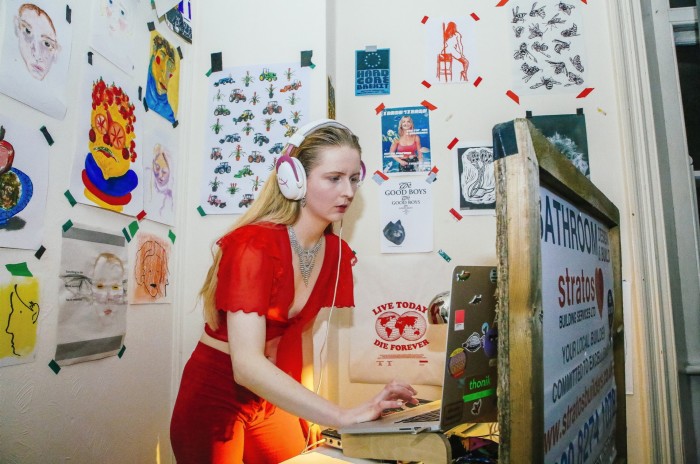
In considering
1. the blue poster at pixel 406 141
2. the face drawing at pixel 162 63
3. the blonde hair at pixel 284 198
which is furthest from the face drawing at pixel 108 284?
the blue poster at pixel 406 141

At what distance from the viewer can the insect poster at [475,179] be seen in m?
1.51

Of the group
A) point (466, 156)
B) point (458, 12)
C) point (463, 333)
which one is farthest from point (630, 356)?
point (458, 12)

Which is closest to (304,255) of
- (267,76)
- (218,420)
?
(218,420)

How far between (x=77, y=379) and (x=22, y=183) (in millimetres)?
474

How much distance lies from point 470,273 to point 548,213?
16 centimetres

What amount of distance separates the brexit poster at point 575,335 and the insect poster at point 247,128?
981 millimetres

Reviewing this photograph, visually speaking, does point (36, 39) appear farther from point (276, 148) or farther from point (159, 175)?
point (276, 148)

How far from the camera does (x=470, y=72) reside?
1577mm

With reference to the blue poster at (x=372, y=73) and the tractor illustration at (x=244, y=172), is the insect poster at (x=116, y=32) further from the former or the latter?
the blue poster at (x=372, y=73)

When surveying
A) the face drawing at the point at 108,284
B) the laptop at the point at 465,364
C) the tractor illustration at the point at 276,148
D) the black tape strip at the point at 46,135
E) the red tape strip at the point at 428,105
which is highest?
the red tape strip at the point at 428,105

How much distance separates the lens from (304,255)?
112 centimetres

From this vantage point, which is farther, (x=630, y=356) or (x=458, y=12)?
(x=458, y=12)

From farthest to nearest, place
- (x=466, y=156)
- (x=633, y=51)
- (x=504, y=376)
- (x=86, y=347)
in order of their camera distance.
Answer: (x=466, y=156)
(x=633, y=51)
(x=86, y=347)
(x=504, y=376)

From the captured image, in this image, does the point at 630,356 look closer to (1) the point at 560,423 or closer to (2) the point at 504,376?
(1) the point at 560,423
